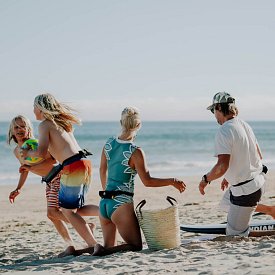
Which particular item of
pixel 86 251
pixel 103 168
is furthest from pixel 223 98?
pixel 86 251

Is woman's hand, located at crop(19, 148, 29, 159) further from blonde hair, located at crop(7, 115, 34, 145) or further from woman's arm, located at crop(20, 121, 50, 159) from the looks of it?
blonde hair, located at crop(7, 115, 34, 145)

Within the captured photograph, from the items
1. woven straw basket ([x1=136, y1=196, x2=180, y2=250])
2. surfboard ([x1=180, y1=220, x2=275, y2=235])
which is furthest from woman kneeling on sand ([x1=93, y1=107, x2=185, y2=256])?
Result: surfboard ([x1=180, y1=220, x2=275, y2=235])

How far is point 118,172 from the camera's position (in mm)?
6445

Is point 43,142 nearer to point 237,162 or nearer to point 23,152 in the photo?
point 23,152

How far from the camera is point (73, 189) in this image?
6621 millimetres

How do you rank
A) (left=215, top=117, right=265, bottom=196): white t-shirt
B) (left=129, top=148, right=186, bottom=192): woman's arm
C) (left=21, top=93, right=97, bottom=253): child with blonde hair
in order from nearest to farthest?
1. (left=129, top=148, right=186, bottom=192): woman's arm
2. (left=215, top=117, right=265, bottom=196): white t-shirt
3. (left=21, top=93, right=97, bottom=253): child with blonde hair

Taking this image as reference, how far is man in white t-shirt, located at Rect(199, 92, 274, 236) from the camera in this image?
251 inches

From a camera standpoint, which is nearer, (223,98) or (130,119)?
(130,119)

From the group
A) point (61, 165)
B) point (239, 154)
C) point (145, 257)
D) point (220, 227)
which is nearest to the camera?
point (145, 257)

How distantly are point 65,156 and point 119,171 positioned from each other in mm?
630

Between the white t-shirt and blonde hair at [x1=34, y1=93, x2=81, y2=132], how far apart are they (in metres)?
1.57

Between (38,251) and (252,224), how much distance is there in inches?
102

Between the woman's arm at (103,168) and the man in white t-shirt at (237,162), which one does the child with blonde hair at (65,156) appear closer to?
the woman's arm at (103,168)

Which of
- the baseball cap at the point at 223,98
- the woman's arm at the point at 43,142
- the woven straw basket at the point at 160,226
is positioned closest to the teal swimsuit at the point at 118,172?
the woven straw basket at the point at 160,226
